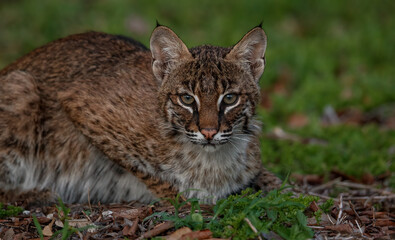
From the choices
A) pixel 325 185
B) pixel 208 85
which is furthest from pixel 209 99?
pixel 325 185

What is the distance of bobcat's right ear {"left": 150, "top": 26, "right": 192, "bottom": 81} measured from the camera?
17.5ft

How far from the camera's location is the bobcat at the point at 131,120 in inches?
208

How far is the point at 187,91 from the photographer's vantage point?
17.0 feet

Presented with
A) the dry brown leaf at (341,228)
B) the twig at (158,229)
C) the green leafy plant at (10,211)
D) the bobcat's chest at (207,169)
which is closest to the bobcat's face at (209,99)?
the bobcat's chest at (207,169)

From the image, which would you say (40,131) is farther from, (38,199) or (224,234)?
(224,234)

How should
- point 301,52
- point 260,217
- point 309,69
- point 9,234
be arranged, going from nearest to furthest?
point 260,217 < point 9,234 < point 309,69 < point 301,52

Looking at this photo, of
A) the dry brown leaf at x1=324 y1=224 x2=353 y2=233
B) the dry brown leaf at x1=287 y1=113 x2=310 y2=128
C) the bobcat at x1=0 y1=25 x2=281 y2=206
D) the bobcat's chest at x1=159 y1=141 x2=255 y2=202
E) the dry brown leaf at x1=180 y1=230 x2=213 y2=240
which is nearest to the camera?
the dry brown leaf at x1=180 y1=230 x2=213 y2=240

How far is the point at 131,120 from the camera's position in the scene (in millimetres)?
5785

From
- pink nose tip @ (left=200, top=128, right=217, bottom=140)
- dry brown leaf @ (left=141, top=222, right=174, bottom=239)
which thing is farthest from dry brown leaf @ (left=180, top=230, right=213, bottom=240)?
pink nose tip @ (left=200, top=128, right=217, bottom=140)

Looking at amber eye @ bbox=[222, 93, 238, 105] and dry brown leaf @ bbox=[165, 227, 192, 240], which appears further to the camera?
amber eye @ bbox=[222, 93, 238, 105]

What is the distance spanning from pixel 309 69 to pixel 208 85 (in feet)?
19.3

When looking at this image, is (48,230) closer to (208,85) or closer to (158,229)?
(158,229)

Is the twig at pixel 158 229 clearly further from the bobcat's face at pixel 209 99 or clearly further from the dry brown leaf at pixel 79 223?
the bobcat's face at pixel 209 99

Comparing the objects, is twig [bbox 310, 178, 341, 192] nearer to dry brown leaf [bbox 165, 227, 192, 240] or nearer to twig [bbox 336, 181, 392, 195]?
twig [bbox 336, 181, 392, 195]
